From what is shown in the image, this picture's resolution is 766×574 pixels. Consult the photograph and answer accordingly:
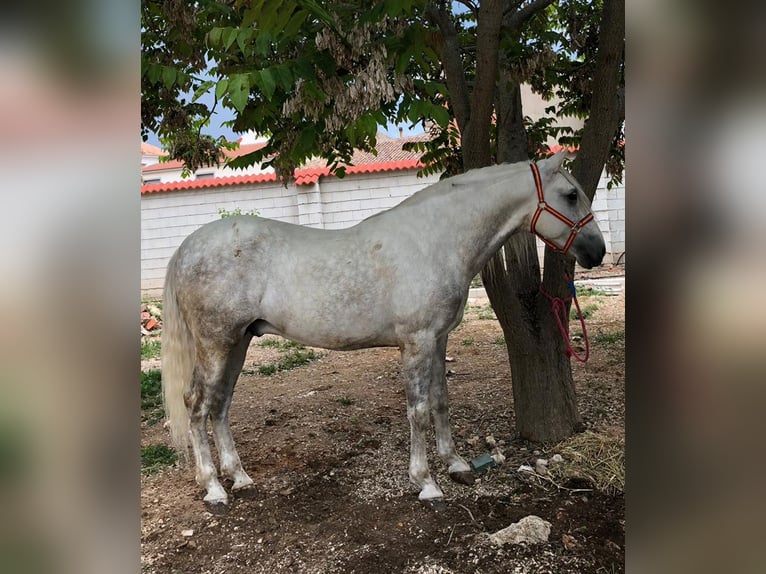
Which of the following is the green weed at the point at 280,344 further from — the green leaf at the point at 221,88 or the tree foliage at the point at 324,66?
the green leaf at the point at 221,88

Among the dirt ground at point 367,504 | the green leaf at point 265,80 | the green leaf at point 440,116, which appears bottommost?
the dirt ground at point 367,504

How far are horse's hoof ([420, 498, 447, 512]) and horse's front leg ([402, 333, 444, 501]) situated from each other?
15mm

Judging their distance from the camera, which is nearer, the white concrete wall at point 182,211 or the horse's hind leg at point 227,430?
the horse's hind leg at point 227,430

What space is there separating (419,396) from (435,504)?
569mm

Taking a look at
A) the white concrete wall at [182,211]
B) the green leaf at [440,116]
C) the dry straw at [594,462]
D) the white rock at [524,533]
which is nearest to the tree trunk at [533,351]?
the dry straw at [594,462]

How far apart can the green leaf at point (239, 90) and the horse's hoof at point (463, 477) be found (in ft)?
7.47

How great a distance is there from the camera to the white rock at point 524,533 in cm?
238

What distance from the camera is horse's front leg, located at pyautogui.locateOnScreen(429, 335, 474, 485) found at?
10.1ft

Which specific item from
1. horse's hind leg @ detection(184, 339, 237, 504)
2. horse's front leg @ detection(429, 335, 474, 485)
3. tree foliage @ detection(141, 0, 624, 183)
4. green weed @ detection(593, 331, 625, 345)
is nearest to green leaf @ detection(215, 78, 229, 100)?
tree foliage @ detection(141, 0, 624, 183)

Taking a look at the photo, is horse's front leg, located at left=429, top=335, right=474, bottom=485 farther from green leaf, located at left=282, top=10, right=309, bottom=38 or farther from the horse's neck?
green leaf, located at left=282, top=10, right=309, bottom=38

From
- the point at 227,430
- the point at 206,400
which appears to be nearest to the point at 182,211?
the point at 227,430
